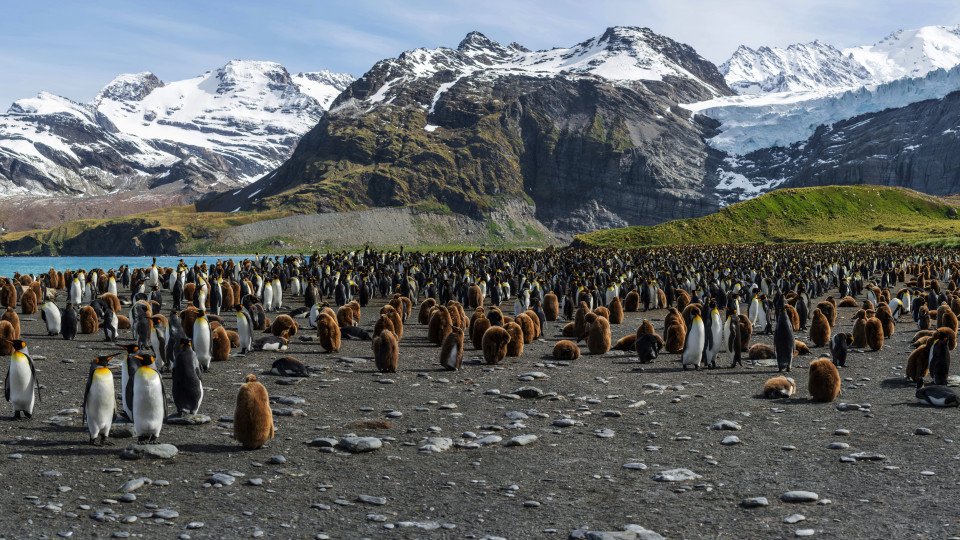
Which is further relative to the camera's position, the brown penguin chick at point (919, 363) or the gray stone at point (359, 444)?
the brown penguin chick at point (919, 363)

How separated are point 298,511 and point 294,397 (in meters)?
4.85

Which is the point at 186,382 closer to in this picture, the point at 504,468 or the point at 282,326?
the point at 504,468

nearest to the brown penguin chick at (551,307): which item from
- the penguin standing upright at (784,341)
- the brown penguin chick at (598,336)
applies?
the brown penguin chick at (598,336)

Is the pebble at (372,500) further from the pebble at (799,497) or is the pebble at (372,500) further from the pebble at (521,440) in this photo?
the pebble at (799,497)

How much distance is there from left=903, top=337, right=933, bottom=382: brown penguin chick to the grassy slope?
75.9 m

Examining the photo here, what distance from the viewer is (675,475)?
26.1 ft

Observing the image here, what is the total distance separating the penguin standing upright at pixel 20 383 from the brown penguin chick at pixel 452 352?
263 inches

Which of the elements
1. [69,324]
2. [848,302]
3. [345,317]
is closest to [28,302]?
[69,324]

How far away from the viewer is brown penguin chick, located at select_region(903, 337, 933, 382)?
12.8m

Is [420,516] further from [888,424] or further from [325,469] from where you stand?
[888,424]

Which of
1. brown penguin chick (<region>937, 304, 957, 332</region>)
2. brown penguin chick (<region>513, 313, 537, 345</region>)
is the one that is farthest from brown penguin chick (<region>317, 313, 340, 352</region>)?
brown penguin chick (<region>937, 304, 957, 332</region>)

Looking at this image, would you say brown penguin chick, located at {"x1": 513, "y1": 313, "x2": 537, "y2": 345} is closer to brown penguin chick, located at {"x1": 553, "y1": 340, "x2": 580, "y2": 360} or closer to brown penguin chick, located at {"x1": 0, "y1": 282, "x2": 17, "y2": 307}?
brown penguin chick, located at {"x1": 553, "y1": 340, "x2": 580, "y2": 360}

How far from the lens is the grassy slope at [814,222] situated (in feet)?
301

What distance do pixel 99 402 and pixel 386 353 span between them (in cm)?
614
